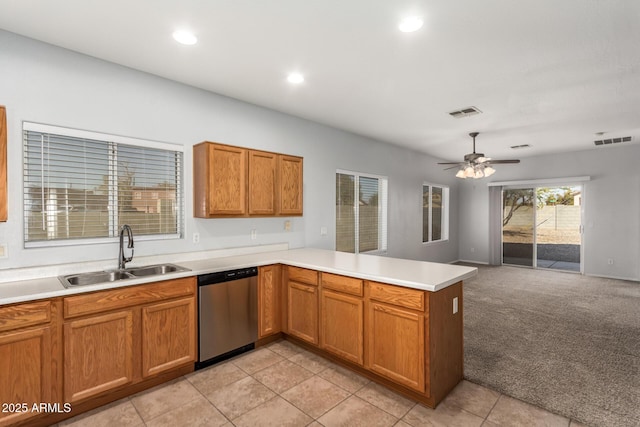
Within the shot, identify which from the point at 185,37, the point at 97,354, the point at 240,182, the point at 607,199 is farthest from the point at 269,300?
the point at 607,199

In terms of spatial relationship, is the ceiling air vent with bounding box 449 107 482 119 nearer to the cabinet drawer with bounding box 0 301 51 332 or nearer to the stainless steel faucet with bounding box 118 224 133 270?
the stainless steel faucet with bounding box 118 224 133 270

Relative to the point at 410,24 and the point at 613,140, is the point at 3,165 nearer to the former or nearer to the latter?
the point at 410,24

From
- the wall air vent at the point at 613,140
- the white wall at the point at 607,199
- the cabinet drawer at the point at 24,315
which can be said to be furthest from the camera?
the white wall at the point at 607,199

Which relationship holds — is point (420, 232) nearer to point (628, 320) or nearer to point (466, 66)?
point (628, 320)

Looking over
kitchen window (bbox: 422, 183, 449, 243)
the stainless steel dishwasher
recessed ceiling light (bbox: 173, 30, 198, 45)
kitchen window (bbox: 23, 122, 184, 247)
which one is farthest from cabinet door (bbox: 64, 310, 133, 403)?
kitchen window (bbox: 422, 183, 449, 243)

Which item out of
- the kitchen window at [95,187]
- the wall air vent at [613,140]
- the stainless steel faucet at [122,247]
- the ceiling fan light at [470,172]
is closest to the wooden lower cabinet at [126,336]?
the stainless steel faucet at [122,247]

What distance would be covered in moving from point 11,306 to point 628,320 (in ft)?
20.1

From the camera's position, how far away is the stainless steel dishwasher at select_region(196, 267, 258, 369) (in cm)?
276

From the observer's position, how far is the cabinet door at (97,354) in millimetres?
2123

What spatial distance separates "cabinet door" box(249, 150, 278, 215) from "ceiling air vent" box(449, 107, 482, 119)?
2.40 m

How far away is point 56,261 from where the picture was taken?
2.54 m

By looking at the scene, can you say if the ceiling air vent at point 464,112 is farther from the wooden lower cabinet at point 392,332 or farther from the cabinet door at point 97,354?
the cabinet door at point 97,354

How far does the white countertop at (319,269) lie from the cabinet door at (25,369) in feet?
0.78

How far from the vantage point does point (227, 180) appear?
128 inches
